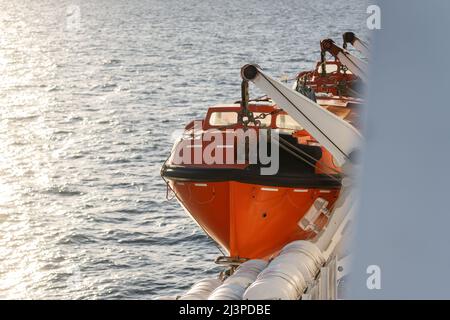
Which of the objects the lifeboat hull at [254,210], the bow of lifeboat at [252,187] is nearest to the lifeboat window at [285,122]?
the bow of lifeboat at [252,187]

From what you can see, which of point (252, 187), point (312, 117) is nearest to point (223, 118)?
point (252, 187)

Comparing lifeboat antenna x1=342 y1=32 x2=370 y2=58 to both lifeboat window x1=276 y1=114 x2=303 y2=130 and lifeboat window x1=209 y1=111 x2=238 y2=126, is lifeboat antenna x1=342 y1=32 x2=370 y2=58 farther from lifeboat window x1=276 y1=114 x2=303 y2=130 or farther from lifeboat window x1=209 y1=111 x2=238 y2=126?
lifeboat window x1=276 y1=114 x2=303 y2=130

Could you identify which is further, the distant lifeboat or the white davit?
the distant lifeboat

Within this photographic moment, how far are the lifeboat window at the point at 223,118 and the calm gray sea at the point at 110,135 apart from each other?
19.4 feet

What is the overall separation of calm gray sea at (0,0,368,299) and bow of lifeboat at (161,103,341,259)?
642 centimetres

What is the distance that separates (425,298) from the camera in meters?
11.3

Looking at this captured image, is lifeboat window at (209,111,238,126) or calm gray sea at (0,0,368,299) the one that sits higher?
lifeboat window at (209,111,238,126)

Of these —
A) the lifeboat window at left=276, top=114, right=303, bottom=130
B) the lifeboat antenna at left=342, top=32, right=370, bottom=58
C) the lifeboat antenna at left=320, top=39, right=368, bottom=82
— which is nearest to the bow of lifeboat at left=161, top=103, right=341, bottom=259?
the lifeboat window at left=276, top=114, right=303, bottom=130

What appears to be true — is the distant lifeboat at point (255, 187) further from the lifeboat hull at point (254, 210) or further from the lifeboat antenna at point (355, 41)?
the lifeboat antenna at point (355, 41)

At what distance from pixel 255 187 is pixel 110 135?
3262 centimetres

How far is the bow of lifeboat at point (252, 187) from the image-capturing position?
72.0 feet

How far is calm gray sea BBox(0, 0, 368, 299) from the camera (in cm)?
3134

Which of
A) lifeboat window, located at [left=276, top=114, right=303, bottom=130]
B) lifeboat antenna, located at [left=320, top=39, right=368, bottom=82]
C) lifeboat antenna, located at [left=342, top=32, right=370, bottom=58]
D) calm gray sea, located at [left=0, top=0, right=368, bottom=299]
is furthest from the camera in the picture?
lifeboat antenna, located at [left=342, top=32, right=370, bottom=58]
